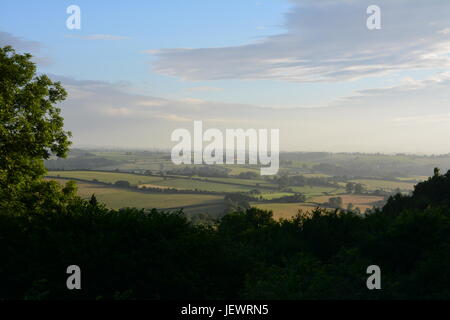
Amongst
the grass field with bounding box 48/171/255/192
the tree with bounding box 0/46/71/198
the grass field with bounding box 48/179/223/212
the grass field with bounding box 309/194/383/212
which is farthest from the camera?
the grass field with bounding box 48/171/255/192

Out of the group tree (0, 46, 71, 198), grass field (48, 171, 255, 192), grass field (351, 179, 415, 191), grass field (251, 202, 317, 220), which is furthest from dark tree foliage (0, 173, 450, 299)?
grass field (351, 179, 415, 191)

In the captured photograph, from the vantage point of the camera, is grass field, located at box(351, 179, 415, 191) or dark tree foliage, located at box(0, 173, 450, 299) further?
grass field, located at box(351, 179, 415, 191)

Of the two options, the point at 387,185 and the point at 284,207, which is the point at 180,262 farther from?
the point at 387,185

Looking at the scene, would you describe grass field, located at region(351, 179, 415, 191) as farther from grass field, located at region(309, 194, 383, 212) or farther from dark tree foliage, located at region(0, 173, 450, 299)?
dark tree foliage, located at region(0, 173, 450, 299)

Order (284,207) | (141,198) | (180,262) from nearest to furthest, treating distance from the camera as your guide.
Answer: (180,262)
(284,207)
(141,198)

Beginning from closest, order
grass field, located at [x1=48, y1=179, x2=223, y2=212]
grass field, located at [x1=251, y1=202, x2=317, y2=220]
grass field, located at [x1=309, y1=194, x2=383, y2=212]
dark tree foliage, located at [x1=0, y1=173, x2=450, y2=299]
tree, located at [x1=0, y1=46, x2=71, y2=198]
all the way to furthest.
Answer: dark tree foliage, located at [x1=0, y1=173, x2=450, y2=299], tree, located at [x1=0, y1=46, x2=71, y2=198], grass field, located at [x1=251, y1=202, x2=317, y2=220], grass field, located at [x1=48, y1=179, x2=223, y2=212], grass field, located at [x1=309, y1=194, x2=383, y2=212]

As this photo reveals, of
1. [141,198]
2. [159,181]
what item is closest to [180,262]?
[141,198]

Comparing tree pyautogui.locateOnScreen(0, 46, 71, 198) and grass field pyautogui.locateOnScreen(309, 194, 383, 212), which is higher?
tree pyautogui.locateOnScreen(0, 46, 71, 198)

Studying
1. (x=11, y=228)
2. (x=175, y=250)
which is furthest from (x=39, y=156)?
(x=175, y=250)

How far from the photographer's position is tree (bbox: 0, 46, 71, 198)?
2611cm

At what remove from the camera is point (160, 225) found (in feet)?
57.9

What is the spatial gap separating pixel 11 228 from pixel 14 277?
2825 mm

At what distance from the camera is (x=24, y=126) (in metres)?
27.0
